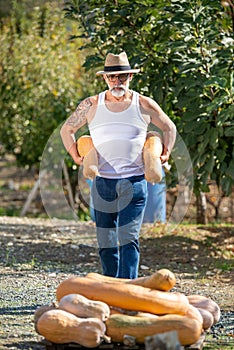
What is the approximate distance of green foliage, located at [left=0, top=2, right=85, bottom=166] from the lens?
37.1 feet

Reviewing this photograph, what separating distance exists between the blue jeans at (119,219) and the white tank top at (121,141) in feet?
0.21

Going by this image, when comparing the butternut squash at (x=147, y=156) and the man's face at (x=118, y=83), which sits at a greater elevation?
the man's face at (x=118, y=83)

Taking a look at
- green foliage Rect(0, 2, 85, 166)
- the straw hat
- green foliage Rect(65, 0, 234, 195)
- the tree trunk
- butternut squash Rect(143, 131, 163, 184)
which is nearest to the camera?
butternut squash Rect(143, 131, 163, 184)

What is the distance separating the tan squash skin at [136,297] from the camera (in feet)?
13.4

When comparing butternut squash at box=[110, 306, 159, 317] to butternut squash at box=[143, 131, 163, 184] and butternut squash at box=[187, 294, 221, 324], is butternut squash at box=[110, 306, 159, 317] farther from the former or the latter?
butternut squash at box=[143, 131, 163, 184]

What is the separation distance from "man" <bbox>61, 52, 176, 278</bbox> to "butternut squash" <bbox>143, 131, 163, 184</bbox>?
0.07 metres

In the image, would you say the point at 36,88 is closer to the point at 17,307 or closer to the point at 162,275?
the point at 17,307

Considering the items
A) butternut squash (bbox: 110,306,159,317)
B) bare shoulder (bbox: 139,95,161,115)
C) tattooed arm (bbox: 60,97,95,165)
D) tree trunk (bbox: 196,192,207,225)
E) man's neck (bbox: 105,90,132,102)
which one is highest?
man's neck (bbox: 105,90,132,102)

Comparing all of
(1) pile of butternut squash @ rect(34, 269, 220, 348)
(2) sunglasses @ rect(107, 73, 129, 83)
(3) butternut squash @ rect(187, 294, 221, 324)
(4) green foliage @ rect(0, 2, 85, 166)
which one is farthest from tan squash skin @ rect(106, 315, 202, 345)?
(4) green foliage @ rect(0, 2, 85, 166)

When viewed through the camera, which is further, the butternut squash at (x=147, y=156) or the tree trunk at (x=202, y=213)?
the tree trunk at (x=202, y=213)

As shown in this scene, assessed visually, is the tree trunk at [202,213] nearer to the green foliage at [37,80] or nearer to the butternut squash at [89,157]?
the green foliage at [37,80]

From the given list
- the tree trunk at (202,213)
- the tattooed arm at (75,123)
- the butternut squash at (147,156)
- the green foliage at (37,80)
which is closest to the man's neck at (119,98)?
the tattooed arm at (75,123)

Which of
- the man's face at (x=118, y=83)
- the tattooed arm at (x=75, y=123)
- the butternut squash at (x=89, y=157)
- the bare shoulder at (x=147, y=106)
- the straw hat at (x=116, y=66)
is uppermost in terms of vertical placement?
the straw hat at (x=116, y=66)

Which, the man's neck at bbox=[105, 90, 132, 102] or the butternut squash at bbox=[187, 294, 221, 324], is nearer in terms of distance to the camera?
the butternut squash at bbox=[187, 294, 221, 324]
